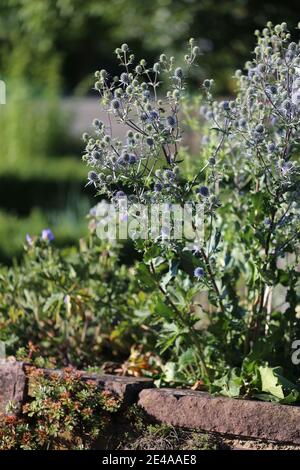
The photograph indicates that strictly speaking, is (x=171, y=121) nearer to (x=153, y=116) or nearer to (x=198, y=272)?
(x=153, y=116)

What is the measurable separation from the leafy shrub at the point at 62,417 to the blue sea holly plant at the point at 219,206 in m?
0.33

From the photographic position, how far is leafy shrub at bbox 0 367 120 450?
2.74 m

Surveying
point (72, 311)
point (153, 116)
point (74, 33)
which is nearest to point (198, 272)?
point (153, 116)

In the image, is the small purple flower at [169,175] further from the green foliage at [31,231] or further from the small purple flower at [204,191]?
the green foliage at [31,231]

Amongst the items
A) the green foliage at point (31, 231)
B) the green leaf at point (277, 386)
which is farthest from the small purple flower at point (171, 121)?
the green foliage at point (31, 231)

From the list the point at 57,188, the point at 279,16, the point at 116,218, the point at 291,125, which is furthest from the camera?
the point at 57,188

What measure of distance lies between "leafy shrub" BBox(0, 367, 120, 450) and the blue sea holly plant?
33 cm

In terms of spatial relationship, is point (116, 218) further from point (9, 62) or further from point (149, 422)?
point (9, 62)

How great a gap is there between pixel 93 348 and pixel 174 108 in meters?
1.24

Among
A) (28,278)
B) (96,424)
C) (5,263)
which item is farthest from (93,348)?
(5,263)

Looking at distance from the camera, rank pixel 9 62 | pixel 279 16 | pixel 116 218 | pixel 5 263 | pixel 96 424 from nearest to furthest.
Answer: pixel 96 424
pixel 116 218
pixel 5 263
pixel 279 16
pixel 9 62

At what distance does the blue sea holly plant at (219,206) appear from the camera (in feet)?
8.59

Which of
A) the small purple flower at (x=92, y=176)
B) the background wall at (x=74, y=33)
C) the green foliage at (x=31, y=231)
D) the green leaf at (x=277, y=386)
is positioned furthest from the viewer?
the background wall at (x=74, y=33)

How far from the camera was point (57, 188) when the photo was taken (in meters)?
8.84
